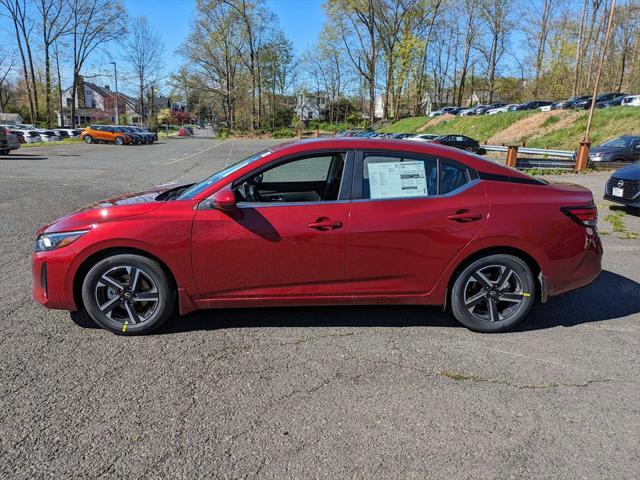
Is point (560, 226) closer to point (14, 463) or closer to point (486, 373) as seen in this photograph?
point (486, 373)

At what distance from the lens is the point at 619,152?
17672 millimetres

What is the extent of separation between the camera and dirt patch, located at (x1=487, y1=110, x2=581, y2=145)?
1246 inches

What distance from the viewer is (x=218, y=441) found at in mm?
2506

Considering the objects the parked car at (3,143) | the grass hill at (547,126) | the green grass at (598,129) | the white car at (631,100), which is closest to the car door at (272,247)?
the parked car at (3,143)

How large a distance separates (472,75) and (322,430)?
7692 cm

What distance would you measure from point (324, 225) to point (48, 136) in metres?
43.6

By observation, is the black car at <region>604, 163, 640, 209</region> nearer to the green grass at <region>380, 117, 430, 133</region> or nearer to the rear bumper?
the rear bumper

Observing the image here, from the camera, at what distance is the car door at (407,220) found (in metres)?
3.62

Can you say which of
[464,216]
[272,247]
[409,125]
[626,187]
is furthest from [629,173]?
[409,125]

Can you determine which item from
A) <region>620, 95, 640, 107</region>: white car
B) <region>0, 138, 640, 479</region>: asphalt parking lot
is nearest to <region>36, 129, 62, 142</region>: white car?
<region>0, 138, 640, 479</region>: asphalt parking lot

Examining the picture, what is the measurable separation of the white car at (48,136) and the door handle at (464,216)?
141 feet

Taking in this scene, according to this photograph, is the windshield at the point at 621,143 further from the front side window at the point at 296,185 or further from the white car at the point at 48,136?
the white car at the point at 48,136

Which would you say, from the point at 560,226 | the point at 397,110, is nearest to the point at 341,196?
the point at 560,226

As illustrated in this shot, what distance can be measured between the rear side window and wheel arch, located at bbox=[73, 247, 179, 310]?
1.68m
